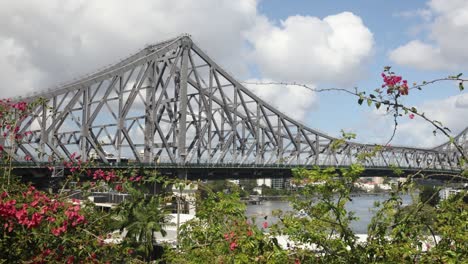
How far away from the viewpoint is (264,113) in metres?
82.0

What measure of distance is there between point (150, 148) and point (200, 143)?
9.69 metres

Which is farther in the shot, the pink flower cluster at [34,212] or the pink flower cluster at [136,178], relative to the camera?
the pink flower cluster at [136,178]

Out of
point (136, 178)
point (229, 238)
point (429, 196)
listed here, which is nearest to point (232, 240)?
point (229, 238)

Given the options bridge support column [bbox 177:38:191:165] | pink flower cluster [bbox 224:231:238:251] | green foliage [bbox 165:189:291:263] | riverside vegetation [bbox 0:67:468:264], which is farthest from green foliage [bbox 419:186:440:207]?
bridge support column [bbox 177:38:191:165]

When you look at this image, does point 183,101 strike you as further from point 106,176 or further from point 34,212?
point 34,212

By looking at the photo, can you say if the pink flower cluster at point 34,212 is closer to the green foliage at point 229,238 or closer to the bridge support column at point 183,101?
the green foliage at point 229,238

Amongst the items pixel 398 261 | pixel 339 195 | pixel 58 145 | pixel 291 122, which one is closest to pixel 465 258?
pixel 398 261

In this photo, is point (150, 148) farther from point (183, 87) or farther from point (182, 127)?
point (183, 87)

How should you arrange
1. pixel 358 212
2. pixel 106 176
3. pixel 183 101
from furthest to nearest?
pixel 358 212
pixel 183 101
pixel 106 176

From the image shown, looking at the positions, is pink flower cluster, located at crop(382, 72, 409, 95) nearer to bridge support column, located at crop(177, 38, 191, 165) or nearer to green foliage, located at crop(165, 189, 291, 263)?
green foliage, located at crop(165, 189, 291, 263)

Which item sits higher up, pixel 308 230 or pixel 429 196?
pixel 429 196

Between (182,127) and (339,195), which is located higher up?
(182,127)

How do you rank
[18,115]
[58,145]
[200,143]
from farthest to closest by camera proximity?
[200,143], [58,145], [18,115]

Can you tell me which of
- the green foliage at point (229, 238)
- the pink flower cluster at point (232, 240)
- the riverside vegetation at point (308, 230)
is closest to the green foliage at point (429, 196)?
the riverside vegetation at point (308, 230)
